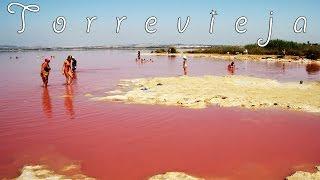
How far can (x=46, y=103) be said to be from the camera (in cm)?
1440

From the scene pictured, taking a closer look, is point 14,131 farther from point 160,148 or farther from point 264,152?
point 264,152

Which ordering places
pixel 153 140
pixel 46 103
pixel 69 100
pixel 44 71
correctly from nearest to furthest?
pixel 153 140 → pixel 46 103 → pixel 69 100 → pixel 44 71

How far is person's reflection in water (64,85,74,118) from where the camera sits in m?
12.7

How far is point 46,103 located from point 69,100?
38.0 inches

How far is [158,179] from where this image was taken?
689cm

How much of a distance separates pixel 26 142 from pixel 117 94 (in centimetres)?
765

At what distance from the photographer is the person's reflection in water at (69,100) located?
41.8 ft

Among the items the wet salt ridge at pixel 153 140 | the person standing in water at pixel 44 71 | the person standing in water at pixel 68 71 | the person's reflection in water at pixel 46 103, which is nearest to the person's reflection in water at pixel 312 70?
the person standing in water at pixel 68 71

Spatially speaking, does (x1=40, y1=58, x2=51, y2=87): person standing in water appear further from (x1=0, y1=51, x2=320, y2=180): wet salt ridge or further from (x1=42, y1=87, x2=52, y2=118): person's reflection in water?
(x1=0, y1=51, x2=320, y2=180): wet salt ridge

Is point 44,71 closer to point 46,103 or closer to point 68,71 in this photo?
point 68,71

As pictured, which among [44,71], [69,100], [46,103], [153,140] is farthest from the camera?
[44,71]

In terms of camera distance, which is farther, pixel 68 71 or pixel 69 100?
pixel 68 71

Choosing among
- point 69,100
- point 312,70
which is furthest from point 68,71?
point 312,70

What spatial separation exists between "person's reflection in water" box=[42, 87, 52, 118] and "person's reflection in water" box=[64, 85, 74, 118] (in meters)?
0.59
